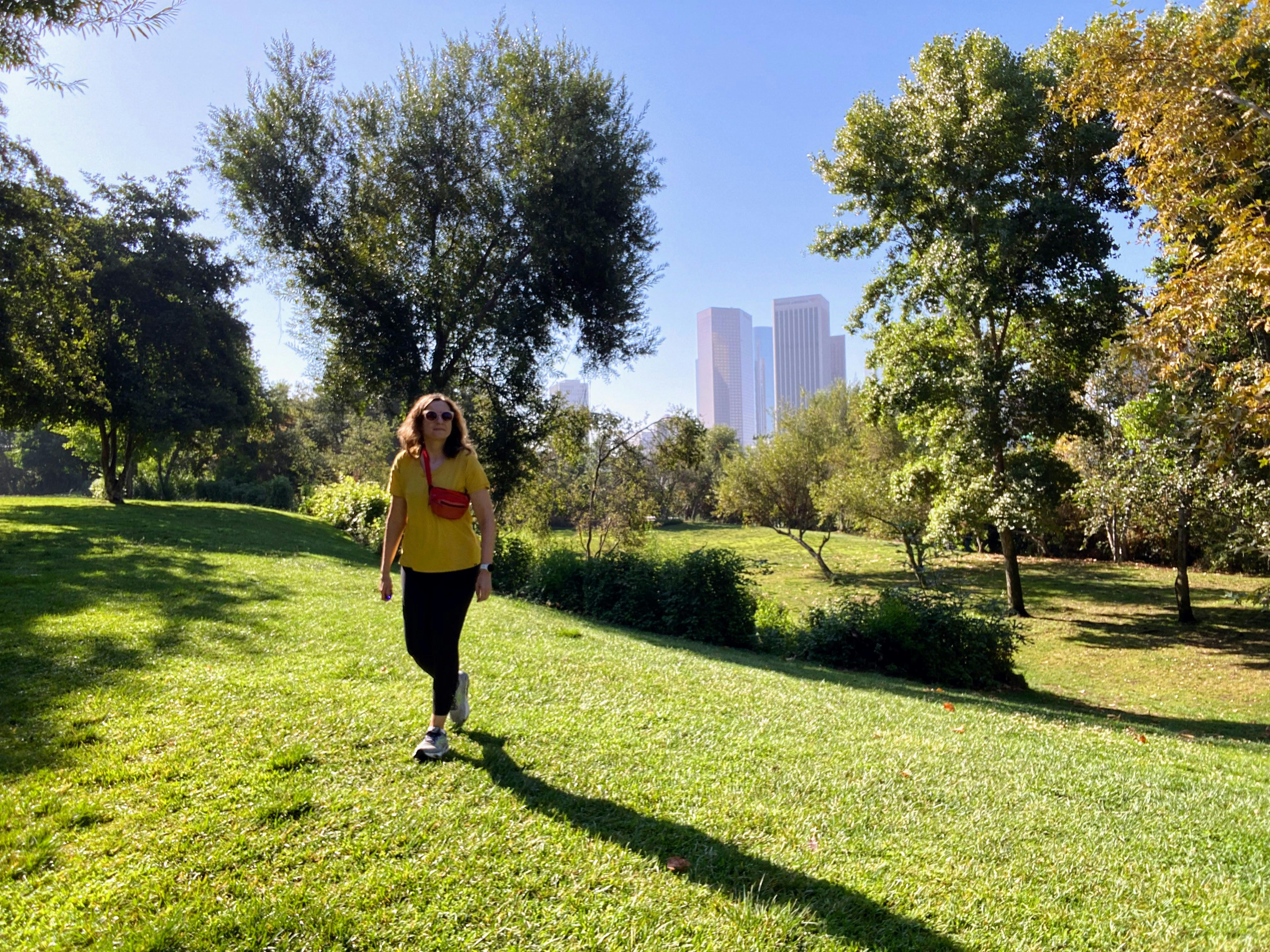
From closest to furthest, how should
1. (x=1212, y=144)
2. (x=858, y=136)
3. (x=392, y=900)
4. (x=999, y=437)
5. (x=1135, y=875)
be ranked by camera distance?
1. (x=392, y=900)
2. (x=1135, y=875)
3. (x=1212, y=144)
4. (x=999, y=437)
5. (x=858, y=136)

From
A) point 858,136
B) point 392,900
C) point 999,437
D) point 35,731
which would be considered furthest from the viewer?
point 858,136

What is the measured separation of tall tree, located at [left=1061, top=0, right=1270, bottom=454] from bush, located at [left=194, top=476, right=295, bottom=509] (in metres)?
34.9

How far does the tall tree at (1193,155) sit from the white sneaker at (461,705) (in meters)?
7.27

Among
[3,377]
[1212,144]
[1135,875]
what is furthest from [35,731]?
[3,377]

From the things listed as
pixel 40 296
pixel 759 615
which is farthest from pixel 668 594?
pixel 40 296

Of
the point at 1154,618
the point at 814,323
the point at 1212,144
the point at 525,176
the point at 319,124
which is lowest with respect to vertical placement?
the point at 1154,618

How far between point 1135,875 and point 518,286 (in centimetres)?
1344

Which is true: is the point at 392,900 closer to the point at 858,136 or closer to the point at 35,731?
the point at 35,731

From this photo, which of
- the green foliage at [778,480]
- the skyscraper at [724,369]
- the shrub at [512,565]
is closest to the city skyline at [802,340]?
the skyscraper at [724,369]

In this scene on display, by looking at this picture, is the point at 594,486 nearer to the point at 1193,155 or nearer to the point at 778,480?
the point at 1193,155

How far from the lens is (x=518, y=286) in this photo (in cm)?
1412

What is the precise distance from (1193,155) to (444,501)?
8.59m

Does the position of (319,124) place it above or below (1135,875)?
above

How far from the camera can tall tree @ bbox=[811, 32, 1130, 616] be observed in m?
14.5
